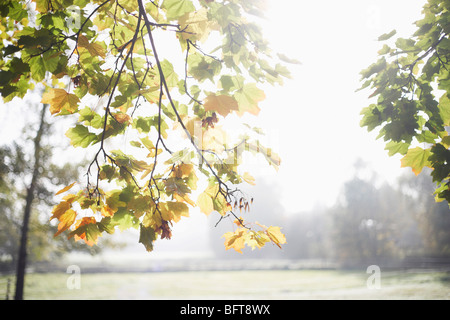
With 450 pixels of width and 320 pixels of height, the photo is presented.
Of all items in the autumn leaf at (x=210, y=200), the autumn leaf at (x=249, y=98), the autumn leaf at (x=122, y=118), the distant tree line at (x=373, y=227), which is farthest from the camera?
the distant tree line at (x=373, y=227)

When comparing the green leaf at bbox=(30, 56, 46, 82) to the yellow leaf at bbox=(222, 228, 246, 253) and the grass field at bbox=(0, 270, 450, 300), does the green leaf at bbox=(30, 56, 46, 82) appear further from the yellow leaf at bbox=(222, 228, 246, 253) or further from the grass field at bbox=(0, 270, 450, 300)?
the grass field at bbox=(0, 270, 450, 300)

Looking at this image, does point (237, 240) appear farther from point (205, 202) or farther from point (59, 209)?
point (59, 209)

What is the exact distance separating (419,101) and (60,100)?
2.24 meters

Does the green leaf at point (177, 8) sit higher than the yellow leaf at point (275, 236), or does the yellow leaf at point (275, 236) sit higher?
the green leaf at point (177, 8)

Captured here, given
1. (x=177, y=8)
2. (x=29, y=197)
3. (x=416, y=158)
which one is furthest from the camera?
(x=29, y=197)

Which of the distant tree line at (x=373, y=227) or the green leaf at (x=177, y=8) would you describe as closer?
the green leaf at (x=177, y=8)

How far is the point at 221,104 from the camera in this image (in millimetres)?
1332

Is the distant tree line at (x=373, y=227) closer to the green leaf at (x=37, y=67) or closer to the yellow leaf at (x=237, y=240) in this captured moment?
the yellow leaf at (x=237, y=240)

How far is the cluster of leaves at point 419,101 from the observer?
1.92 m

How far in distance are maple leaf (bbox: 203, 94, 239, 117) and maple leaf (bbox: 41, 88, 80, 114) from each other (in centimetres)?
83

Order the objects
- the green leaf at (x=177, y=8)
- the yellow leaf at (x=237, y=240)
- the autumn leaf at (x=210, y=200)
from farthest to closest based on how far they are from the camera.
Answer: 1. the autumn leaf at (x=210, y=200)
2. the yellow leaf at (x=237, y=240)
3. the green leaf at (x=177, y=8)

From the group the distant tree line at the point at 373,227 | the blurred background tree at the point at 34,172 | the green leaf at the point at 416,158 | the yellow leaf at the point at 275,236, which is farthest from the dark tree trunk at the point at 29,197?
the distant tree line at the point at 373,227

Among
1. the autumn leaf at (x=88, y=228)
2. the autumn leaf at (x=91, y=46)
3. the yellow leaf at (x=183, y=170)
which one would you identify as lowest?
the autumn leaf at (x=88, y=228)

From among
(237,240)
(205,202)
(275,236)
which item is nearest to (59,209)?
(205,202)
